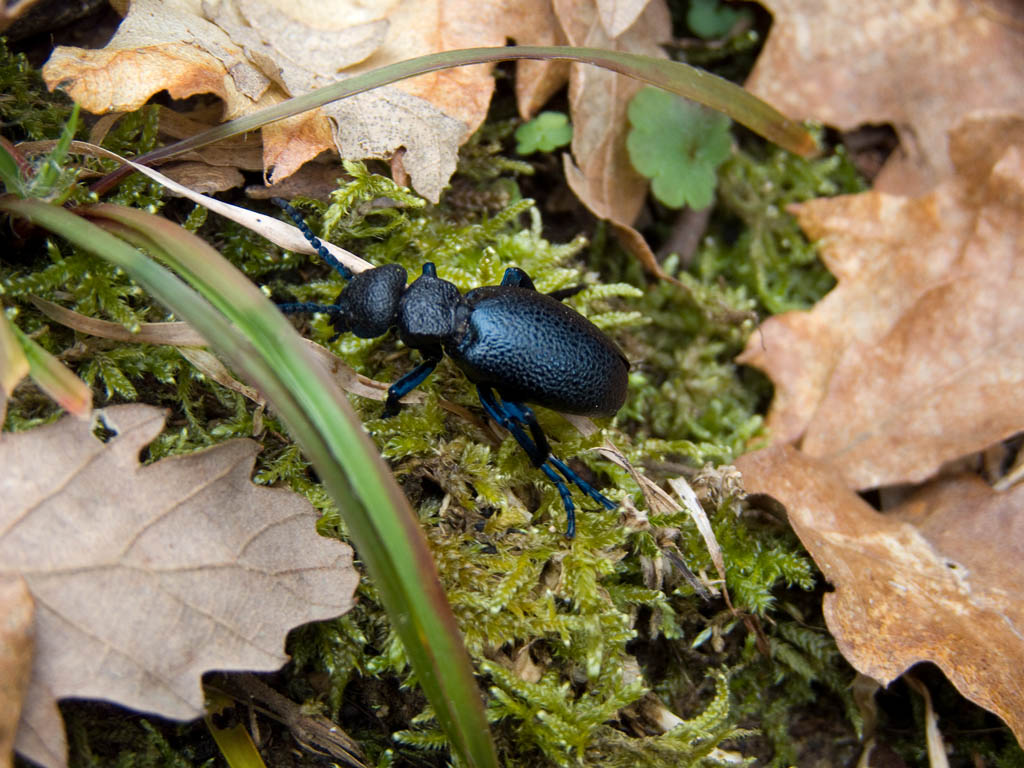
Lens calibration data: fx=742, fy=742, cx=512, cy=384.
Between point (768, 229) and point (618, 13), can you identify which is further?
point (768, 229)

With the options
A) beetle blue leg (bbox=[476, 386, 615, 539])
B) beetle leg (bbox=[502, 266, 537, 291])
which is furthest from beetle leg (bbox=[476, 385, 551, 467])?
beetle leg (bbox=[502, 266, 537, 291])

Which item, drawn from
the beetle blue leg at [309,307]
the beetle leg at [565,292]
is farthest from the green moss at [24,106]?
the beetle leg at [565,292]

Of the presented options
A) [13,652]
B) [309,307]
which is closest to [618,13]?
[309,307]

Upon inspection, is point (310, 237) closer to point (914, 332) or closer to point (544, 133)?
point (544, 133)

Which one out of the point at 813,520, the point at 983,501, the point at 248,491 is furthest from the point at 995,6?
the point at 248,491

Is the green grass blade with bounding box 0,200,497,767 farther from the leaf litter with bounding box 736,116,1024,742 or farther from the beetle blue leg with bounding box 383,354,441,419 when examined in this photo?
the leaf litter with bounding box 736,116,1024,742

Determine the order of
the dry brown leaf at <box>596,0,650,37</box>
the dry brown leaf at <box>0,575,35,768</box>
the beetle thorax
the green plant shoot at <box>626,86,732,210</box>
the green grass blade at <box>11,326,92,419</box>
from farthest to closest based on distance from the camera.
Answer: the green plant shoot at <box>626,86,732,210</box>
the dry brown leaf at <box>596,0,650,37</box>
the beetle thorax
the green grass blade at <box>11,326,92,419</box>
the dry brown leaf at <box>0,575,35,768</box>
